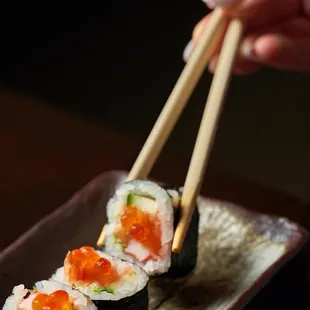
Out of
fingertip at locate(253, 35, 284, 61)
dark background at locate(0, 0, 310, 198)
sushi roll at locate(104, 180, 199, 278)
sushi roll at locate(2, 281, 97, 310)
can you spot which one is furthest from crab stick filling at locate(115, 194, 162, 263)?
dark background at locate(0, 0, 310, 198)

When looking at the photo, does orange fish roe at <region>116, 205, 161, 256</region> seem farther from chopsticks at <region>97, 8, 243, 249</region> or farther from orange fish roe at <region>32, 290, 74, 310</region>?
orange fish roe at <region>32, 290, 74, 310</region>

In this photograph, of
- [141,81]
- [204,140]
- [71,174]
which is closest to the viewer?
[204,140]

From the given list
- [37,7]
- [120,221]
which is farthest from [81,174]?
[37,7]

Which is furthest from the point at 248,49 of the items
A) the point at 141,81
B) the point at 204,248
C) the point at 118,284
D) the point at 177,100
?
the point at 141,81

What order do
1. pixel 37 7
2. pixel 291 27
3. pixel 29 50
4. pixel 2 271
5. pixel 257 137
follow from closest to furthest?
pixel 2 271 < pixel 291 27 < pixel 257 137 < pixel 29 50 < pixel 37 7

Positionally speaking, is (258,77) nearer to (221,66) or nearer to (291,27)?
(291,27)

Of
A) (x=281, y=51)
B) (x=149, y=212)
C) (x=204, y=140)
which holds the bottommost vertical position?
(x=149, y=212)

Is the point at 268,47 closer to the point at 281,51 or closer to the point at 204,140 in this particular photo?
the point at 281,51
